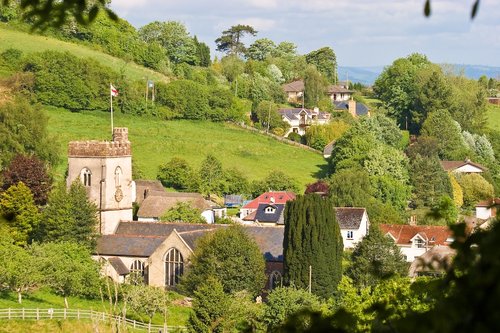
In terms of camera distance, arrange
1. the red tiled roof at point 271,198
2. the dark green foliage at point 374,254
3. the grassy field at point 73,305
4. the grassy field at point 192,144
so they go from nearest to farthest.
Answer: the grassy field at point 73,305, the dark green foliage at point 374,254, the red tiled roof at point 271,198, the grassy field at point 192,144

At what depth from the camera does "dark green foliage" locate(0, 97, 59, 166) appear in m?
75.9

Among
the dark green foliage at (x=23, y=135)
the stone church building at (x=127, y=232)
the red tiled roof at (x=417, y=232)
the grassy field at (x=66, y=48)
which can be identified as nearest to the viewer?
the stone church building at (x=127, y=232)

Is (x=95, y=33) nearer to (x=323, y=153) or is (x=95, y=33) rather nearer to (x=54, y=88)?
(x=54, y=88)

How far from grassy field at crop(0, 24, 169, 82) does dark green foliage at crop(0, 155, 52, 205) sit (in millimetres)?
38935

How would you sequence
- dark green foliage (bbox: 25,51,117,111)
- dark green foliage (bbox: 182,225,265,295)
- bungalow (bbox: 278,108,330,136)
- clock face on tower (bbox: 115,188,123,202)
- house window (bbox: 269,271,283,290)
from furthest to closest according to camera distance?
bungalow (bbox: 278,108,330,136) < dark green foliage (bbox: 25,51,117,111) < clock face on tower (bbox: 115,188,123,202) < house window (bbox: 269,271,283,290) < dark green foliage (bbox: 182,225,265,295)

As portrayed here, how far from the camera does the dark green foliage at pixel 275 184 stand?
8056cm

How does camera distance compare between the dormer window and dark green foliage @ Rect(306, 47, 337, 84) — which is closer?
the dormer window

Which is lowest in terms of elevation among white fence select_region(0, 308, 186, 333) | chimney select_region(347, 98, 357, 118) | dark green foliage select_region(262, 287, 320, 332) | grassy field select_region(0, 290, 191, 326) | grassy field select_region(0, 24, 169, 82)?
grassy field select_region(0, 290, 191, 326)

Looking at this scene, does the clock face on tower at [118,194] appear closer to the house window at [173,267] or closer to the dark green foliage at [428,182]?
the house window at [173,267]

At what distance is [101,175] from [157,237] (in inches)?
191

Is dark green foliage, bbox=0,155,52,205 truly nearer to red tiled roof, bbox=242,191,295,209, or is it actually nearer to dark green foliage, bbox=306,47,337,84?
red tiled roof, bbox=242,191,295,209

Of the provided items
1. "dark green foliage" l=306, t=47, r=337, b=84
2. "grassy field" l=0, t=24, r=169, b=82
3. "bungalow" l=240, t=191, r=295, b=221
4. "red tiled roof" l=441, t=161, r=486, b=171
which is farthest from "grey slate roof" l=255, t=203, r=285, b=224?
"dark green foliage" l=306, t=47, r=337, b=84

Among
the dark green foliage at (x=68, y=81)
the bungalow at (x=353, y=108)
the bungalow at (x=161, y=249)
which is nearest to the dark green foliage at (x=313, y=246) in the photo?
the bungalow at (x=161, y=249)

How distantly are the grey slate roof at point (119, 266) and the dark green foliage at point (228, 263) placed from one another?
4.14 m
